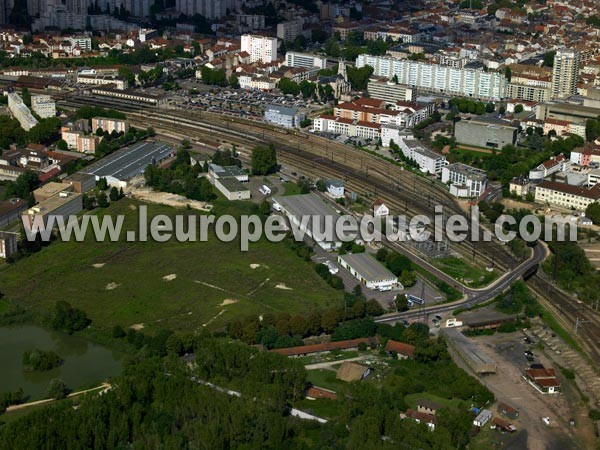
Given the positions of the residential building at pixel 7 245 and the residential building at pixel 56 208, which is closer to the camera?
the residential building at pixel 7 245

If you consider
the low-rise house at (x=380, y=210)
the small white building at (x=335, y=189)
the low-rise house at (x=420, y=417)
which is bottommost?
the low-rise house at (x=420, y=417)

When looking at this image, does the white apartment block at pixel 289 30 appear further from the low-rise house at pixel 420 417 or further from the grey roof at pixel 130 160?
the low-rise house at pixel 420 417

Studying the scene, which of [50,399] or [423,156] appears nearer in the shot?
[50,399]

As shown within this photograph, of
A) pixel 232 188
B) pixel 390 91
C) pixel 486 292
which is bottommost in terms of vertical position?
pixel 486 292

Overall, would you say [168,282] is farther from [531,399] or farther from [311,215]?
[531,399]

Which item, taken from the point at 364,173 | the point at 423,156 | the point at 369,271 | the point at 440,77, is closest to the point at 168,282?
the point at 369,271

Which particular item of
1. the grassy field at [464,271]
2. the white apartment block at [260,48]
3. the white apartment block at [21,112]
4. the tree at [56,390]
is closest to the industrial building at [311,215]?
the grassy field at [464,271]

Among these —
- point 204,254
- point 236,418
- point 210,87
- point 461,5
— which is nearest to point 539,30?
point 461,5
